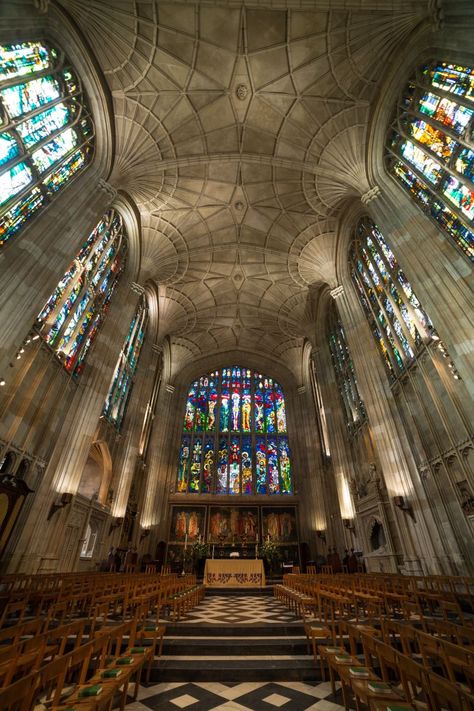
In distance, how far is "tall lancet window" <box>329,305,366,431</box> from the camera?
15609 millimetres

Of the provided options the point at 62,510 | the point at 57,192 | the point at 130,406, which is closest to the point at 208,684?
the point at 62,510

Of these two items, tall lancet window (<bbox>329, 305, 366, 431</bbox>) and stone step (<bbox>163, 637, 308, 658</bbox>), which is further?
tall lancet window (<bbox>329, 305, 366, 431</bbox>)

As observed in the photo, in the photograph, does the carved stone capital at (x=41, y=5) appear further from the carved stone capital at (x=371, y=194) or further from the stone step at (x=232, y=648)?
the stone step at (x=232, y=648)

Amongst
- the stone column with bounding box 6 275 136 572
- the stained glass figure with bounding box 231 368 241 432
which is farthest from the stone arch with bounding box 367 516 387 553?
the stained glass figure with bounding box 231 368 241 432

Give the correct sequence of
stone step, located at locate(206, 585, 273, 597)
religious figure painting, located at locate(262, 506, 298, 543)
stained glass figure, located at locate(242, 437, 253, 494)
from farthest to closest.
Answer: stained glass figure, located at locate(242, 437, 253, 494) < religious figure painting, located at locate(262, 506, 298, 543) < stone step, located at locate(206, 585, 273, 597)

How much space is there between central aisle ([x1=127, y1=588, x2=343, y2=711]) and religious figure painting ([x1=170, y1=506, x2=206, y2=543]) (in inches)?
643

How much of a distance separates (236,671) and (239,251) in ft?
59.8

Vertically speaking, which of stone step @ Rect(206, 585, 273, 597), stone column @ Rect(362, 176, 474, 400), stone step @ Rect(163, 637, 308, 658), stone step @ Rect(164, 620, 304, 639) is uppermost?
stone column @ Rect(362, 176, 474, 400)

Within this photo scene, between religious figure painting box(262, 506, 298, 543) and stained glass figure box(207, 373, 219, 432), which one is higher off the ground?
stained glass figure box(207, 373, 219, 432)

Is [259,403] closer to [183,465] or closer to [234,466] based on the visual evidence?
[234,466]

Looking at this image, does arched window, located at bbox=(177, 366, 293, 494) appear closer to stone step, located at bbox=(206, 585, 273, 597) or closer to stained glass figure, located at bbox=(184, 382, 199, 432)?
stained glass figure, located at bbox=(184, 382, 199, 432)

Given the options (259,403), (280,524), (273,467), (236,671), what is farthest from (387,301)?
(280,524)

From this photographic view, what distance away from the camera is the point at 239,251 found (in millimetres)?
19094

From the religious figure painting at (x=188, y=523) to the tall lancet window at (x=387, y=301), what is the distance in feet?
52.4
